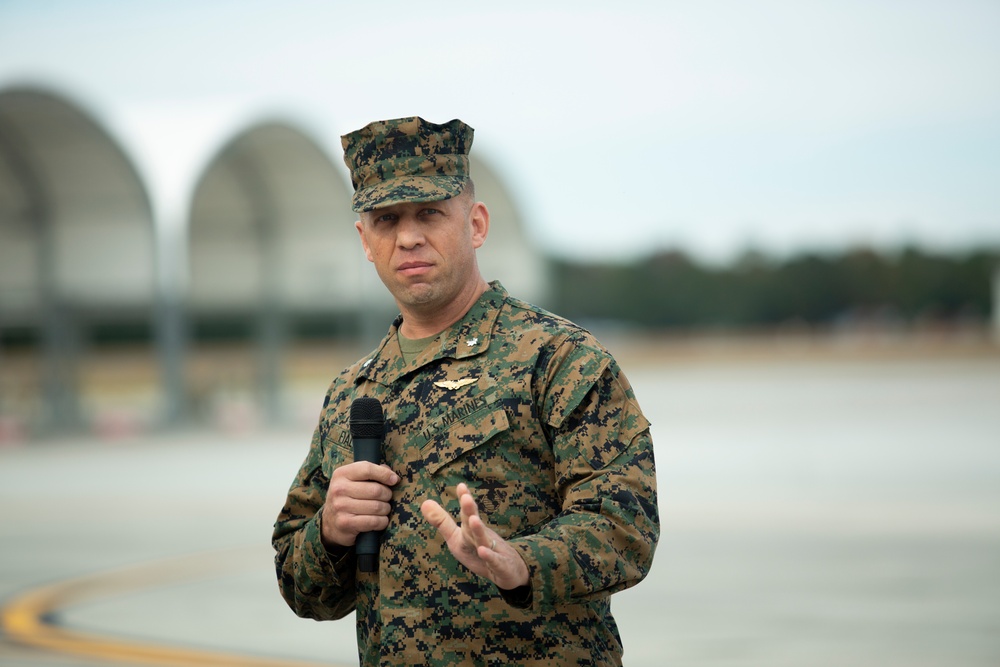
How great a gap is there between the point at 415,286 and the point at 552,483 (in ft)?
1.61

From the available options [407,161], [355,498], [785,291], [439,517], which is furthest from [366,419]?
[785,291]

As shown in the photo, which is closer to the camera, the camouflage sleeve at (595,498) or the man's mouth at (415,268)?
the camouflage sleeve at (595,498)

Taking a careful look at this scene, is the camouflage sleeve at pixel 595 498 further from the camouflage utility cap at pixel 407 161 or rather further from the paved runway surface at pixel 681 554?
the paved runway surface at pixel 681 554

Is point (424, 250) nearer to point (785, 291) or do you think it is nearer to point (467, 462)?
point (467, 462)

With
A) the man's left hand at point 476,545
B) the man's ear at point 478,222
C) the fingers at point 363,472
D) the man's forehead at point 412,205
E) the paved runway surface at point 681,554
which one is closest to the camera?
the man's left hand at point 476,545

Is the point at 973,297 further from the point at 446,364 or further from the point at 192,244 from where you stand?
the point at 446,364

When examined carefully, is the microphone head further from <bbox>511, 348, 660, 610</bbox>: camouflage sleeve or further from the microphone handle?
<bbox>511, 348, 660, 610</bbox>: camouflage sleeve

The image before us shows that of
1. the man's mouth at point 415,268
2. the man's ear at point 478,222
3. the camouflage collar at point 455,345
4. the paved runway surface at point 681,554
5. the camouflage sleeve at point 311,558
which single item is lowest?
the paved runway surface at point 681,554

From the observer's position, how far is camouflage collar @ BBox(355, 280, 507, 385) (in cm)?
282

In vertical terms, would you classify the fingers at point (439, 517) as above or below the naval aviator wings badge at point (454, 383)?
below

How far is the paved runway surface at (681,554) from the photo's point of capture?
6758mm

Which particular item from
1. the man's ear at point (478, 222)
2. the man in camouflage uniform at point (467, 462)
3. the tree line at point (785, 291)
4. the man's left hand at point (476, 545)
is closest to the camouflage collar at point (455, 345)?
the man in camouflage uniform at point (467, 462)

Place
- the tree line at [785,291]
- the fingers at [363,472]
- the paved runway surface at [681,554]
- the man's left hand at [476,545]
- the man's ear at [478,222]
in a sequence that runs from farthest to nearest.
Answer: the tree line at [785,291], the paved runway surface at [681,554], the man's ear at [478,222], the fingers at [363,472], the man's left hand at [476,545]

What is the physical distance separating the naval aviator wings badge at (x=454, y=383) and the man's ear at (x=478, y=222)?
0.30m
